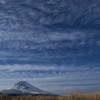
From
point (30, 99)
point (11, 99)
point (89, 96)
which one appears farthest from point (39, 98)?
point (89, 96)

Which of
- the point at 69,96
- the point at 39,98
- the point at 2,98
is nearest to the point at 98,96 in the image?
the point at 69,96

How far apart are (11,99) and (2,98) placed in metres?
1.14

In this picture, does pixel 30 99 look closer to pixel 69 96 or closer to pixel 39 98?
pixel 39 98

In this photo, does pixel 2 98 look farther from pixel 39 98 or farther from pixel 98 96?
pixel 98 96

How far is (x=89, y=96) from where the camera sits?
30.5 meters

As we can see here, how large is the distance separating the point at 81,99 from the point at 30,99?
5482 mm

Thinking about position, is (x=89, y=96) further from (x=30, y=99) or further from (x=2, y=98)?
(x=2, y=98)

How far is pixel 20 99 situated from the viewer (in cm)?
3166

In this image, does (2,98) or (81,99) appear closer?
(81,99)

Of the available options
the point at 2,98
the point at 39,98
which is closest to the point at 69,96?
the point at 39,98

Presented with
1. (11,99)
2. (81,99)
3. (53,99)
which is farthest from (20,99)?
(81,99)

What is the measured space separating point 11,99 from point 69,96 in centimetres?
643

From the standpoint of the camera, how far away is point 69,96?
30672 mm

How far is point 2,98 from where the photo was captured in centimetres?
3198
